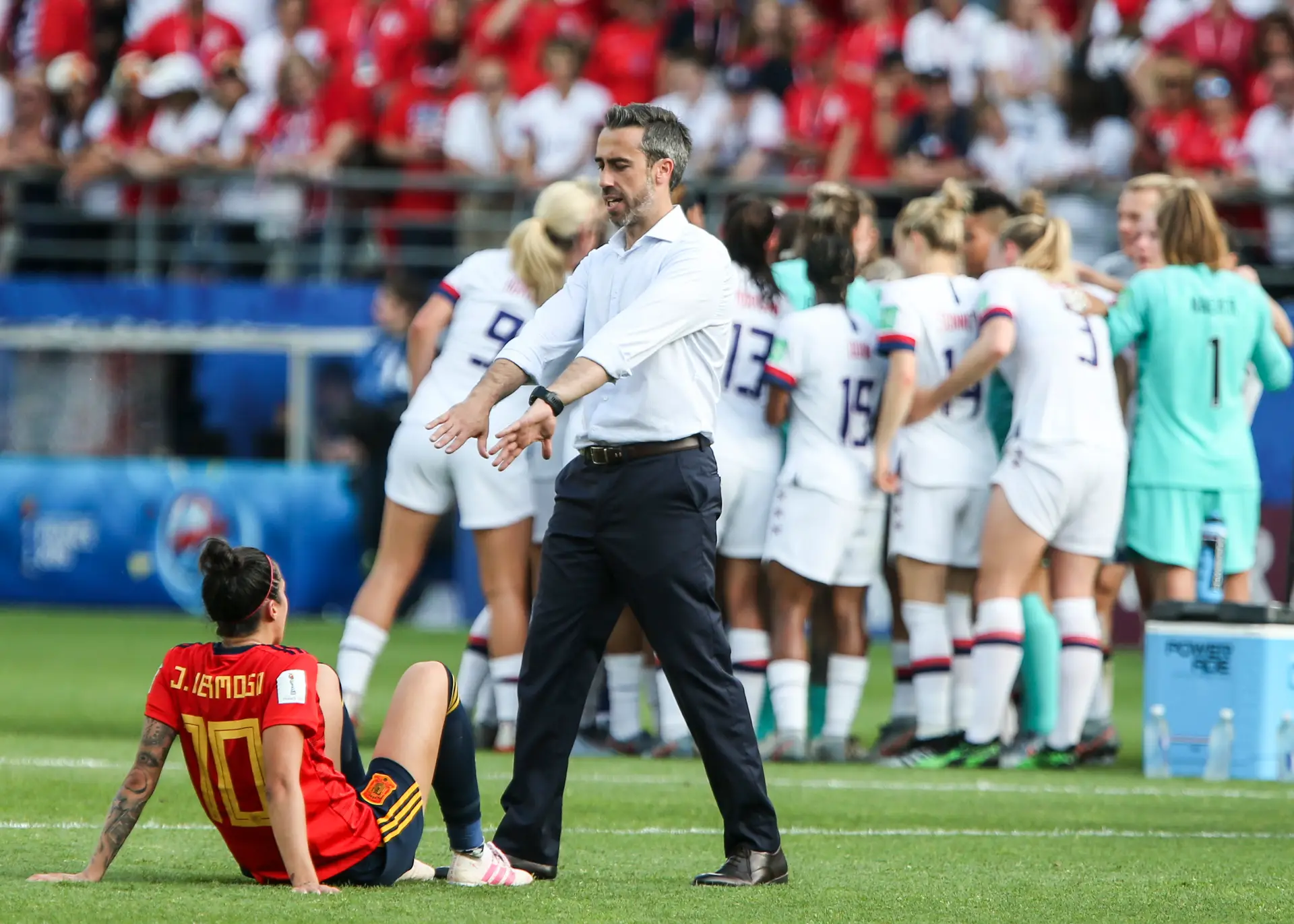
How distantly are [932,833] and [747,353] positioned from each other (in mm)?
2695

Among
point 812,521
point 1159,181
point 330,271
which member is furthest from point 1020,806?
point 330,271

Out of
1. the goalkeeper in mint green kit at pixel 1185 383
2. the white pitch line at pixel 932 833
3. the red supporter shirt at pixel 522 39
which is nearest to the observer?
the white pitch line at pixel 932 833

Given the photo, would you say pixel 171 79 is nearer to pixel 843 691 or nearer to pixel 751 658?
pixel 751 658

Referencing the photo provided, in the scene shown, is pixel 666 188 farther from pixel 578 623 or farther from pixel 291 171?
pixel 291 171

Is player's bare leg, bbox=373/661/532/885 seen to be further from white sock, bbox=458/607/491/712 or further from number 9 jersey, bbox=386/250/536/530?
white sock, bbox=458/607/491/712

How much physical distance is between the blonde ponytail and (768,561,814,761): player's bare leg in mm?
1529

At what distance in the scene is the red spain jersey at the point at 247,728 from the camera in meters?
4.98

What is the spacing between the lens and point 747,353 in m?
8.95

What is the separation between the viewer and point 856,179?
15.7m

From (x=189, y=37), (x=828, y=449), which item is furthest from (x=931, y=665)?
(x=189, y=37)

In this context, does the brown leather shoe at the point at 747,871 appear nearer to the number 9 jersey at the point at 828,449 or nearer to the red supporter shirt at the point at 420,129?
the number 9 jersey at the point at 828,449

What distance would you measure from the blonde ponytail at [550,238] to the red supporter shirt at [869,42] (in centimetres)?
784

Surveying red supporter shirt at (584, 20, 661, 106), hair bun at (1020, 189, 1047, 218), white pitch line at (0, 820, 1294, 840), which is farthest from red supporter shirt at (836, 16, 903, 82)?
white pitch line at (0, 820, 1294, 840)

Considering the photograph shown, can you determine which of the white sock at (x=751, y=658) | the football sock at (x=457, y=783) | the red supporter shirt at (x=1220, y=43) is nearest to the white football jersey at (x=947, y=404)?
the white sock at (x=751, y=658)
